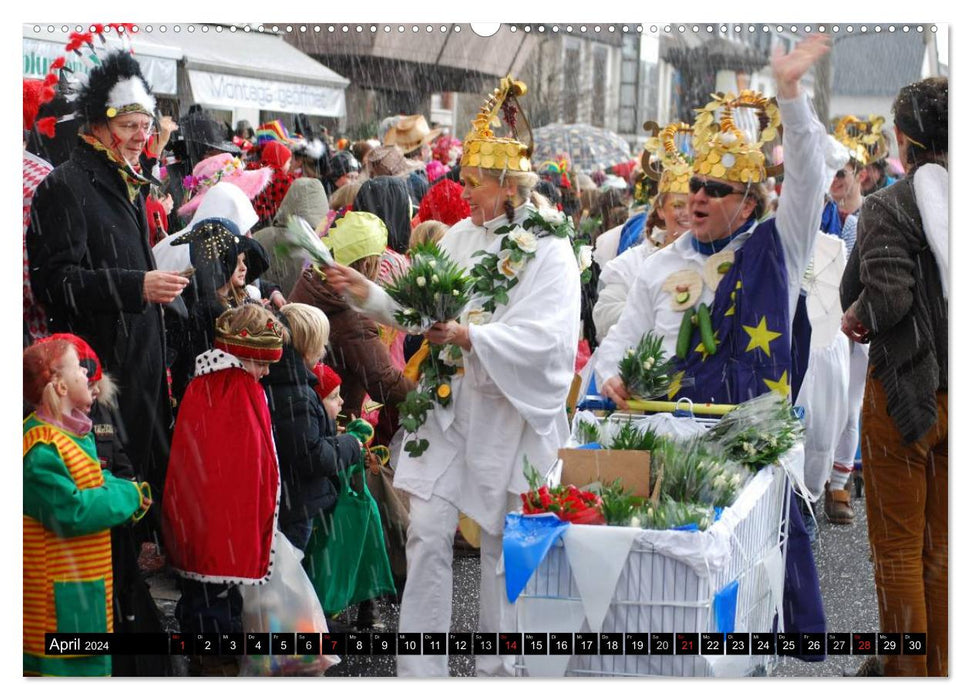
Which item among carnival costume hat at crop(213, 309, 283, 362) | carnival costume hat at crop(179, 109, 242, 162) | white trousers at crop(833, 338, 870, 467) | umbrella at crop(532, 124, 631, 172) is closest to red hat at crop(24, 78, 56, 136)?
carnival costume hat at crop(213, 309, 283, 362)

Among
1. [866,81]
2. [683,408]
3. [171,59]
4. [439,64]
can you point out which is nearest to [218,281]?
[171,59]

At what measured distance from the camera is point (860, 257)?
15.5 ft

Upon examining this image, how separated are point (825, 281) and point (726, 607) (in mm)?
3389

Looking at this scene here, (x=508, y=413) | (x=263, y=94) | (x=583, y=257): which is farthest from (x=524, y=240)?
(x=263, y=94)

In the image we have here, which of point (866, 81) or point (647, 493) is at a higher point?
point (866, 81)

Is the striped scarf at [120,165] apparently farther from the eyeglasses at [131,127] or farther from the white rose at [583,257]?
the white rose at [583,257]

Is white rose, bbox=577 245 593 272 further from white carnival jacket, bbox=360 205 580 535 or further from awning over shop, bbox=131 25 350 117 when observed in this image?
awning over shop, bbox=131 25 350 117

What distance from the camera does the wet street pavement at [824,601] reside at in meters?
4.88

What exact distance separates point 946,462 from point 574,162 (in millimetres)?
10999

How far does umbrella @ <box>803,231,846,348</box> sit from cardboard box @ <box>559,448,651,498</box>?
294 centimetres

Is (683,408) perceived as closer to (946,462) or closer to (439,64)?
(946,462)

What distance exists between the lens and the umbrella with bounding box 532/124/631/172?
15.4 meters

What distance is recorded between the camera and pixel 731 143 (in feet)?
16.5

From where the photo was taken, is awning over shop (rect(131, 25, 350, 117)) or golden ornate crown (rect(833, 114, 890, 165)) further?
golden ornate crown (rect(833, 114, 890, 165))
